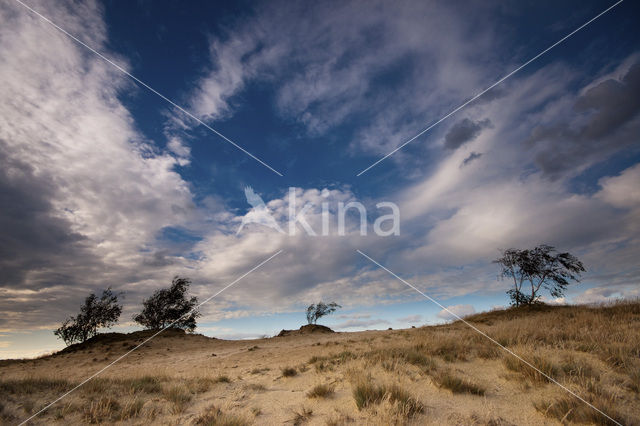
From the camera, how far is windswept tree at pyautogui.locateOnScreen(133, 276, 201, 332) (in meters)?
40.3

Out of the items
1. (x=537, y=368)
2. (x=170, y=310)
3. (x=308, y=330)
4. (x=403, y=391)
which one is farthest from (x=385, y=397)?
(x=170, y=310)

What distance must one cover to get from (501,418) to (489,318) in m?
25.9

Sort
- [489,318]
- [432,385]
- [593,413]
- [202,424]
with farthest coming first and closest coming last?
[489,318]
[432,385]
[202,424]
[593,413]

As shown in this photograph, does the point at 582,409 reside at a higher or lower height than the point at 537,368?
lower

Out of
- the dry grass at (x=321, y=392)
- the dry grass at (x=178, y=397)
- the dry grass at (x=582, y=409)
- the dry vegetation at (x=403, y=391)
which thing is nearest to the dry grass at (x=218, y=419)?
the dry vegetation at (x=403, y=391)

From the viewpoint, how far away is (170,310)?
136 feet

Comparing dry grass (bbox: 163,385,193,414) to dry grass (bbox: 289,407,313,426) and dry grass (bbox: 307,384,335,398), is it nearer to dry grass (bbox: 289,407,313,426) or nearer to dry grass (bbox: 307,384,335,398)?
dry grass (bbox: 289,407,313,426)

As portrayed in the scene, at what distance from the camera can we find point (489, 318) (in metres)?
27.7

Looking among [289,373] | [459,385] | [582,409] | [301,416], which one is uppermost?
[459,385]

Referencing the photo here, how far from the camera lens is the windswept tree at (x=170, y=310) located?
40.3 metres

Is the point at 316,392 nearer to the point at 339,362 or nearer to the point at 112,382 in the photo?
the point at 339,362

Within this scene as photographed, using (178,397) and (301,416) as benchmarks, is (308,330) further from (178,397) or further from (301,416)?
(301,416)

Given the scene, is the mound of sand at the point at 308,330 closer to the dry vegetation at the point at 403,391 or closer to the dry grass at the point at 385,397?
the dry vegetation at the point at 403,391

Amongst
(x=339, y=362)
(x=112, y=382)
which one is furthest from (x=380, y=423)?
(x=112, y=382)
